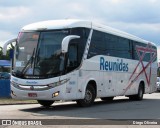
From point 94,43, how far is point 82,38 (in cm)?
124

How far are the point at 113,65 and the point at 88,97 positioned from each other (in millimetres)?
3305

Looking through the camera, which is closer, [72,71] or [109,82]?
[72,71]

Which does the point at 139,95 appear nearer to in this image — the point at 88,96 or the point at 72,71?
the point at 88,96

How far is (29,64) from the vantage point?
54.2 ft

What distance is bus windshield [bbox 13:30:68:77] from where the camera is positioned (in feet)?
53.4

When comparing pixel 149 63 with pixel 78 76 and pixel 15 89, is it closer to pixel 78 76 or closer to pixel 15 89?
pixel 78 76

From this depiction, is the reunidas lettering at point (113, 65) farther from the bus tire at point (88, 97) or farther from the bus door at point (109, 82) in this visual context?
the bus tire at point (88, 97)

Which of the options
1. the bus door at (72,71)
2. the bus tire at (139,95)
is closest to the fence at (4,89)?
the bus tire at (139,95)

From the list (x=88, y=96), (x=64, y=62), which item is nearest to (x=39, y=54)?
(x=64, y=62)

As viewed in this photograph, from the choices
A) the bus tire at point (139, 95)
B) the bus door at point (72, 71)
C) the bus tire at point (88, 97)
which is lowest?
the bus tire at point (139, 95)

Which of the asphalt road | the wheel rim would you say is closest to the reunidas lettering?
the wheel rim

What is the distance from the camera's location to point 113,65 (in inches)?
826

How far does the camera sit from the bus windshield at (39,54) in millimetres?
16281

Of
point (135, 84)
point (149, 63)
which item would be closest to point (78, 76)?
point (135, 84)
